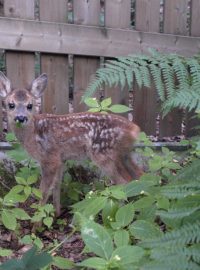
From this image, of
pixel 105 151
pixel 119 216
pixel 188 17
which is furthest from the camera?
pixel 188 17

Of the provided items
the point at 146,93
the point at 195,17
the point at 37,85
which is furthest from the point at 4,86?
the point at 195,17

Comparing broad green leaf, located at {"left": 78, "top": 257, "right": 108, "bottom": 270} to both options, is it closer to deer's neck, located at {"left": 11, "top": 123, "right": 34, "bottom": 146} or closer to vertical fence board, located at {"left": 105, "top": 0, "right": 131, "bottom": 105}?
deer's neck, located at {"left": 11, "top": 123, "right": 34, "bottom": 146}

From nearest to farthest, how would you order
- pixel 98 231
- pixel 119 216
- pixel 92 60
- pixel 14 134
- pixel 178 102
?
pixel 98 231
pixel 178 102
pixel 119 216
pixel 14 134
pixel 92 60

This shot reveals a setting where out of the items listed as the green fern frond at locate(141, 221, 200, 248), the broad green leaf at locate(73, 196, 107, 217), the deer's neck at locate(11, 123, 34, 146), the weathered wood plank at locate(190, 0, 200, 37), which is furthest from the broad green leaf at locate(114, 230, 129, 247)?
the weathered wood plank at locate(190, 0, 200, 37)

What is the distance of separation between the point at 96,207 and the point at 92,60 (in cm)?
361

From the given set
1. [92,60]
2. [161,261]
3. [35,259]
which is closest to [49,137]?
[92,60]

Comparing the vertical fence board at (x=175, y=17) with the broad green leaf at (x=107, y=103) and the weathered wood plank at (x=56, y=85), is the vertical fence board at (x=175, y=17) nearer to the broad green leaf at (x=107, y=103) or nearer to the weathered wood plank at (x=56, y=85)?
the weathered wood plank at (x=56, y=85)

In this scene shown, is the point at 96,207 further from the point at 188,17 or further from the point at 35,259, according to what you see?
the point at 188,17

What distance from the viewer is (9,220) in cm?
405

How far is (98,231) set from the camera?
2834 mm

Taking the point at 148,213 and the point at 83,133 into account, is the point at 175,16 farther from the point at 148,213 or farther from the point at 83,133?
the point at 148,213

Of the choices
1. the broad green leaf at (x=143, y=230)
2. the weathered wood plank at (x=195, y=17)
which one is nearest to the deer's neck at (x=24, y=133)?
the broad green leaf at (x=143, y=230)

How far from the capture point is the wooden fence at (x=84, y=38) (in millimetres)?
6430

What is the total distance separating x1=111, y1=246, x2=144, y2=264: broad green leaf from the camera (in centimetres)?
281
